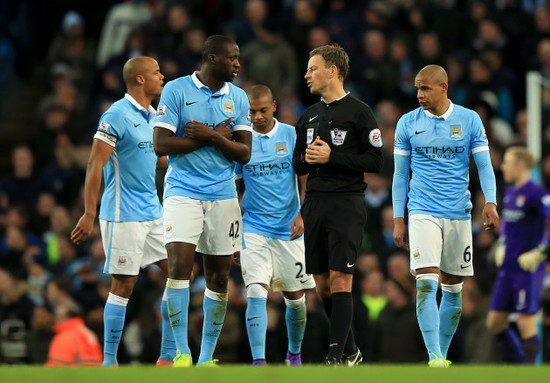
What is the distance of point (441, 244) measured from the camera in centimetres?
964

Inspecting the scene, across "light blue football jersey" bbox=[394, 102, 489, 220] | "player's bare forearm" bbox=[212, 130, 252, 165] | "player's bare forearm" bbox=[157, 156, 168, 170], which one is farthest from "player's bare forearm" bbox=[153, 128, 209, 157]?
"light blue football jersey" bbox=[394, 102, 489, 220]

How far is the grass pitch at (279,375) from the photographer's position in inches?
252

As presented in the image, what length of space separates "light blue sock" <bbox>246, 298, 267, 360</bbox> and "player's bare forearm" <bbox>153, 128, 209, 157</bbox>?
1.88m

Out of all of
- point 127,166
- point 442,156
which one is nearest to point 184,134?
point 127,166

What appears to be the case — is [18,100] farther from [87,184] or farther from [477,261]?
[87,184]

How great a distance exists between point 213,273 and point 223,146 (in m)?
1.12

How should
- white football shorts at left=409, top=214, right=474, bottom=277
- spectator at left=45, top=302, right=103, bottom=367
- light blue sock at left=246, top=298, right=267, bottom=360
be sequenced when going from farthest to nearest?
1. spectator at left=45, top=302, right=103, bottom=367
2. light blue sock at left=246, top=298, right=267, bottom=360
3. white football shorts at left=409, top=214, right=474, bottom=277

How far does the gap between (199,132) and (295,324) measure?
8.12 feet

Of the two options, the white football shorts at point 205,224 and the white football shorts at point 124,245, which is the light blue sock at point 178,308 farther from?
the white football shorts at point 124,245

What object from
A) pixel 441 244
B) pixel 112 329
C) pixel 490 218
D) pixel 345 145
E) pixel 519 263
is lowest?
pixel 112 329

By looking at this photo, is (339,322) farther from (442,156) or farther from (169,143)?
(169,143)

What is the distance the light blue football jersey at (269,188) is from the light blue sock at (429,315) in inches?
64.2

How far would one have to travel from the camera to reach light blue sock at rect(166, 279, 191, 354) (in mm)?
8922

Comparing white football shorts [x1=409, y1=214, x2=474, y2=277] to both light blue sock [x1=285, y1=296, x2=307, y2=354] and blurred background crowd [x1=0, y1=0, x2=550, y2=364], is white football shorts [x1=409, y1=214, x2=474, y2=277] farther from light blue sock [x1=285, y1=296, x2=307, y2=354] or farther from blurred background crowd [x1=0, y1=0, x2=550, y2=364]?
blurred background crowd [x1=0, y1=0, x2=550, y2=364]
